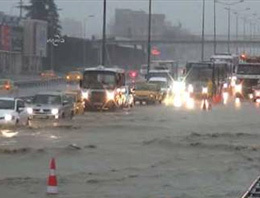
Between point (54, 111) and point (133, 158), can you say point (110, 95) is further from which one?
point (133, 158)

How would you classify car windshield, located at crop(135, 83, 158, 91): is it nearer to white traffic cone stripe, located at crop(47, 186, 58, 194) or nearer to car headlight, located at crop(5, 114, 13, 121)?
car headlight, located at crop(5, 114, 13, 121)

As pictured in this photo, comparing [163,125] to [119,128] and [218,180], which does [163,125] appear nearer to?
[119,128]

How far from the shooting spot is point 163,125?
34.8 metres

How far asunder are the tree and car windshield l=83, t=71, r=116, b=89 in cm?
8469

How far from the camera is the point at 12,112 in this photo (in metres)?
31.0

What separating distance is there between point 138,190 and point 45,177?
104 inches

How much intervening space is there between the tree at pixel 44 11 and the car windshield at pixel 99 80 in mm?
84693

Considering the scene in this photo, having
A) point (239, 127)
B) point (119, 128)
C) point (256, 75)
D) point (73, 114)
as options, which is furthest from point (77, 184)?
point (256, 75)

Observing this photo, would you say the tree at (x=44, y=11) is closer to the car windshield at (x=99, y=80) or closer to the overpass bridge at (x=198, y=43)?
the overpass bridge at (x=198, y=43)

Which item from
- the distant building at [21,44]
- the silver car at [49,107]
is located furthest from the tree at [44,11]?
the silver car at [49,107]

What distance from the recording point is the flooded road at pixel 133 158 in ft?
50.3

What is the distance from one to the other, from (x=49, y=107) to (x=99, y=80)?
9.90m

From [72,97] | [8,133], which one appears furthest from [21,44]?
[8,133]

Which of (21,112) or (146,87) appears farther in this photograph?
(146,87)
